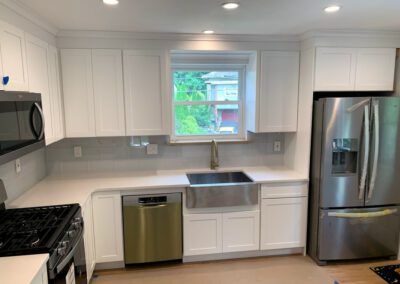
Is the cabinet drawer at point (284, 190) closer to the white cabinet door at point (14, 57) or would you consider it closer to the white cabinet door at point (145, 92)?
the white cabinet door at point (145, 92)

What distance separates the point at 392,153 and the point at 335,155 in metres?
0.56

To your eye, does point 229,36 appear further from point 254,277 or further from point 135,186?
point 254,277

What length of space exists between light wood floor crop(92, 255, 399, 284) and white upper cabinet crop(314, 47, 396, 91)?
1792 millimetres

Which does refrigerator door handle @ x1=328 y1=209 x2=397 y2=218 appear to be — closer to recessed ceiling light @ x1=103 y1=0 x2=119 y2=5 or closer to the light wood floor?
the light wood floor

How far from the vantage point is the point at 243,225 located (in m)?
3.08

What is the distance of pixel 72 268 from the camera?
1.96 m

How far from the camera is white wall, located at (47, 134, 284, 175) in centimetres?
332

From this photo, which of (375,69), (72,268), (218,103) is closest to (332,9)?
(375,69)

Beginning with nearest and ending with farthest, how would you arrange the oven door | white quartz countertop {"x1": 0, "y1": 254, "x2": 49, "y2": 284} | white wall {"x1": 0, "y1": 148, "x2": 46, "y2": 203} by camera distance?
white quartz countertop {"x1": 0, "y1": 254, "x2": 49, "y2": 284}
the oven door
white wall {"x1": 0, "y1": 148, "x2": 46, "y2": 203}

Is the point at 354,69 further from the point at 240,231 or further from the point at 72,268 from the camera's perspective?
the point at 72,268

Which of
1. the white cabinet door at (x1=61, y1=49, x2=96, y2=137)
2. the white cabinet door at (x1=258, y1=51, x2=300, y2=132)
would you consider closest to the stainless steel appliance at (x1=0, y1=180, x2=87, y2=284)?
the white cabinet door at (x1=61, y1=49, x2=96, y2=137)

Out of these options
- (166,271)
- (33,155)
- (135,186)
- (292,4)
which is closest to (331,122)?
(292,4)

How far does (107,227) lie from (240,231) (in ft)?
4.31

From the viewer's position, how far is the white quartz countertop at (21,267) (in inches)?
53.9
